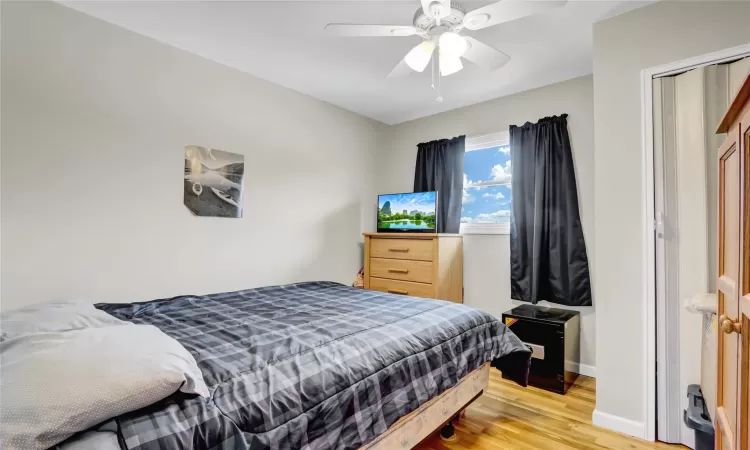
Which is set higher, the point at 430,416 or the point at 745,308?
the point at 745,308

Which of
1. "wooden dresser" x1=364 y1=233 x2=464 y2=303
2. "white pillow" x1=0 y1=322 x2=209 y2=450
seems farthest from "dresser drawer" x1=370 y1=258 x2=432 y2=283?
"white pillow" x1=0 y1=322 x2=209 y2=450

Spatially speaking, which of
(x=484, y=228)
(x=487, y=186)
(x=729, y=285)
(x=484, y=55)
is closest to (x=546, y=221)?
(x=484, y=228)

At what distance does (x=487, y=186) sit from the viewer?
3.53m

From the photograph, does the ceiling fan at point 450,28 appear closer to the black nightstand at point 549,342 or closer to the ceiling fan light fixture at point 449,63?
the ceiling fan light fixture at point 449,63

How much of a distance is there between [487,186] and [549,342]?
159cm

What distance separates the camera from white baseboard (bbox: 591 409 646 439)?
6.44ft

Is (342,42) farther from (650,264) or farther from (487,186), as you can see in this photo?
(650,264)

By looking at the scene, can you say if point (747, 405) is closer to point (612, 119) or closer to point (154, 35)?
point (612, 119)

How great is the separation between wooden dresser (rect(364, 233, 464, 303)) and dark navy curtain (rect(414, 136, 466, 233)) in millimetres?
272

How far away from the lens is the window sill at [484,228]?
3.31 meters

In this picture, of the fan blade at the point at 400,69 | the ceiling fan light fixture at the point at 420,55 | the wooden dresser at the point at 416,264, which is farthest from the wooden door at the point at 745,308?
the wooden dresser at the point at 416,264

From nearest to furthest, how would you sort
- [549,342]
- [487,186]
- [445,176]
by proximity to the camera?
[549,342] < [487,186] < [445,176]

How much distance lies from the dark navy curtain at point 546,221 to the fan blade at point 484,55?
4.27 ft

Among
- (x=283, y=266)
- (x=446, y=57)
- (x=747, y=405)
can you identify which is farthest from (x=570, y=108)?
(x=283, y=266)
